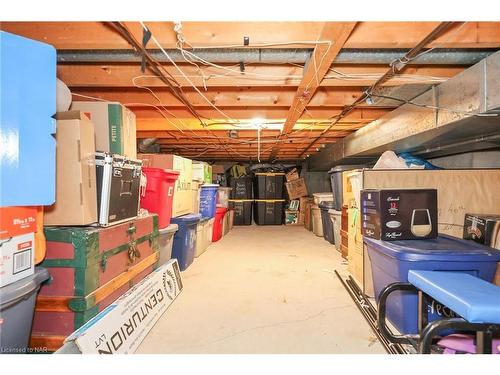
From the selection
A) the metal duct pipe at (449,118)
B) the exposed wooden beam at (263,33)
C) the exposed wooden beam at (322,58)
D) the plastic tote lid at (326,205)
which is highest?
the exposed wooden beam at (263,33)

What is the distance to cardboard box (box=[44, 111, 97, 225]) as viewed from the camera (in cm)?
154

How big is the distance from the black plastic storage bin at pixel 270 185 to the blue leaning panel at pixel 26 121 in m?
6.26

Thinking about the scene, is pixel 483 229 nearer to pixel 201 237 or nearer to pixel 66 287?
pixel 66 287

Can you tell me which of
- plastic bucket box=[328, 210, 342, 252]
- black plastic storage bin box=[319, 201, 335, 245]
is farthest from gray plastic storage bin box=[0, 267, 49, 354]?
black plastic storage bin box=[319, 201, 335, 245]

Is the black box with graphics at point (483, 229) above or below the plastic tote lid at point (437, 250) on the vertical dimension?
above

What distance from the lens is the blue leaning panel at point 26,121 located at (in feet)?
3.11

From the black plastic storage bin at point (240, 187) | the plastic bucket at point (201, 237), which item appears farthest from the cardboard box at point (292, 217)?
the plastic bucket at point (201, 237)

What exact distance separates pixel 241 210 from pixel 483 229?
574 cm

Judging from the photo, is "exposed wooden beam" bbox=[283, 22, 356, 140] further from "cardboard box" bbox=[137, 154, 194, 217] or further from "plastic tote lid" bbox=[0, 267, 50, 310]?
"plastic tote lid" bbox=[0, 267, 50, 310]

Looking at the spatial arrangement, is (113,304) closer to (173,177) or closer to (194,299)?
(194,299)

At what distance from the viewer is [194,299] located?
2.41 meters

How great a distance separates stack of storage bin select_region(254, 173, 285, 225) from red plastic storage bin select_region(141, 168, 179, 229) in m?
4.59

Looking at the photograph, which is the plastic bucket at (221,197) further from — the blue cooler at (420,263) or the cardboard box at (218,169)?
the blue cooler at (420,263)

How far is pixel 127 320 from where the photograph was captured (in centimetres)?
168
